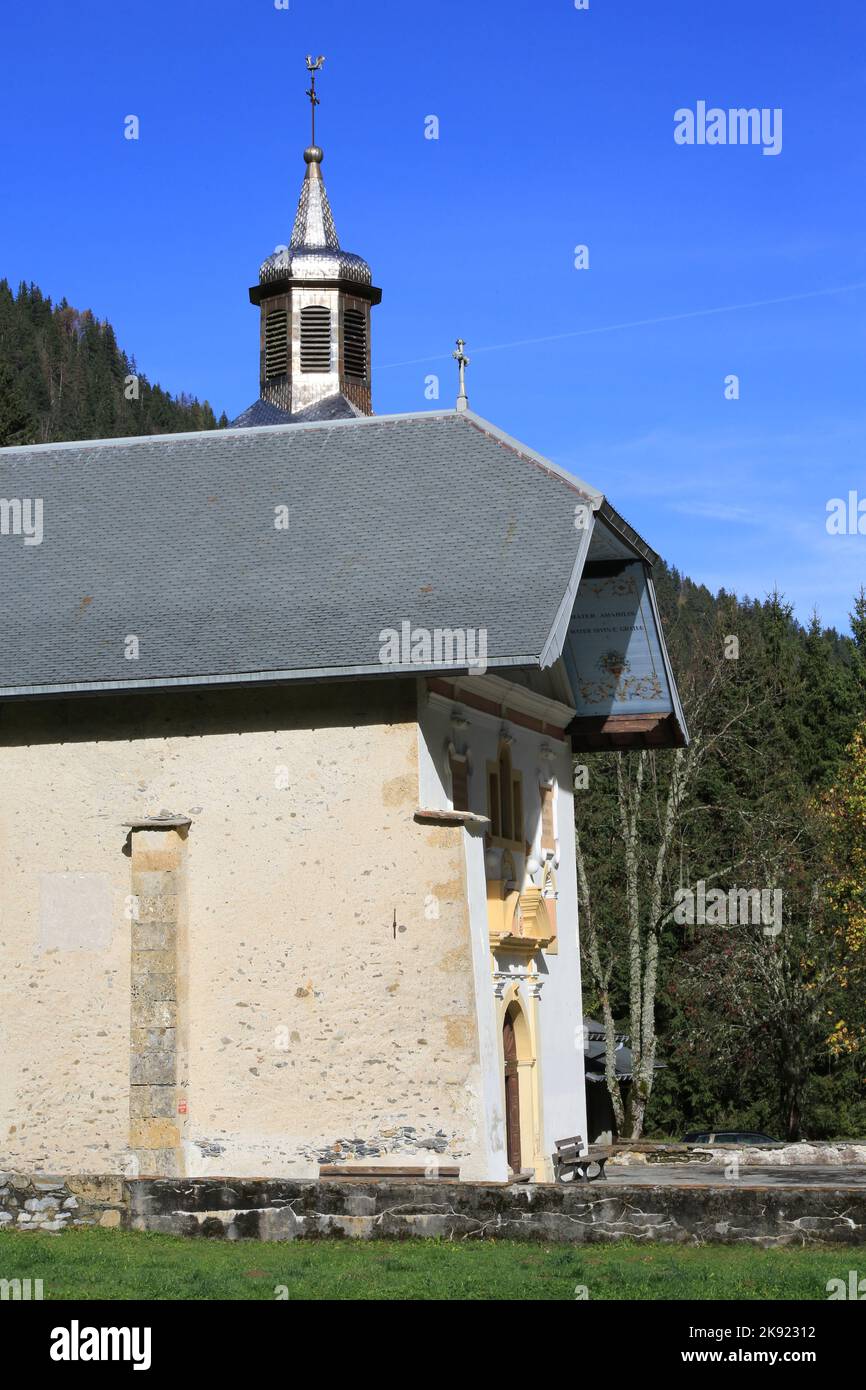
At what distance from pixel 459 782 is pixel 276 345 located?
58.6ft

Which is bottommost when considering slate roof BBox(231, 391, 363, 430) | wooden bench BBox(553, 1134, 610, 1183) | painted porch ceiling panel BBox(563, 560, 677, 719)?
wooden bench BBox(553, 1134, 610, 1183)

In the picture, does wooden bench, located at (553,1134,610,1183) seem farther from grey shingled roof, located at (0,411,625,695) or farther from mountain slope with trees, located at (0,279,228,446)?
mountain slope with trees, located at (0,279,228,446)

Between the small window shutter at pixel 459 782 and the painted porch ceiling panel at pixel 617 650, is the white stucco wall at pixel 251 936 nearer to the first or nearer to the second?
the small window shutter at pixel 459 782

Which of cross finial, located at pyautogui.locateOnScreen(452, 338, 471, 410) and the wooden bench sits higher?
cross finial, located at pyautogui.locateOnScreen(452, 338, 471, 410)

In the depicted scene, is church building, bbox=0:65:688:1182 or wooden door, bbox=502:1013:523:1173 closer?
church building, bbox=0:65:688:1182

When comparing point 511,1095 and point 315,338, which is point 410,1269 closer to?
point 511,1095

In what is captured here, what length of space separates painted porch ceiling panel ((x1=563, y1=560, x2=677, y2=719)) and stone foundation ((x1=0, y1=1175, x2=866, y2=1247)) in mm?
11898

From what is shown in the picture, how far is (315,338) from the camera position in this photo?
37156 mm

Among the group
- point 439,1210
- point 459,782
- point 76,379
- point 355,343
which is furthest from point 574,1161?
point 76,379

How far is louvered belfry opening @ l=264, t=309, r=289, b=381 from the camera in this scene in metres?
37.1

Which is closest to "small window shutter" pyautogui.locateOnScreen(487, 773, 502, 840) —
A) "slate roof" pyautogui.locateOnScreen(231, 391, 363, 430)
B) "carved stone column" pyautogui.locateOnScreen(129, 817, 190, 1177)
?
"carved stone column" pyautogui.locateOnScreen(129, 817, 190, 1177)

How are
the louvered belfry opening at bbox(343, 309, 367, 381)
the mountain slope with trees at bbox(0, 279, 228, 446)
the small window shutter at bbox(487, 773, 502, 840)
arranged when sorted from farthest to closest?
the mountain slope with trees at bbox(0, 279, 228, 446)
the louvered belfry opening at bbox(343, 309, 367, 381)
the small window shutter at bbox(487, 773, 502, 840)

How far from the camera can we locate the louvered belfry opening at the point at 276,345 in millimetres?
37094
